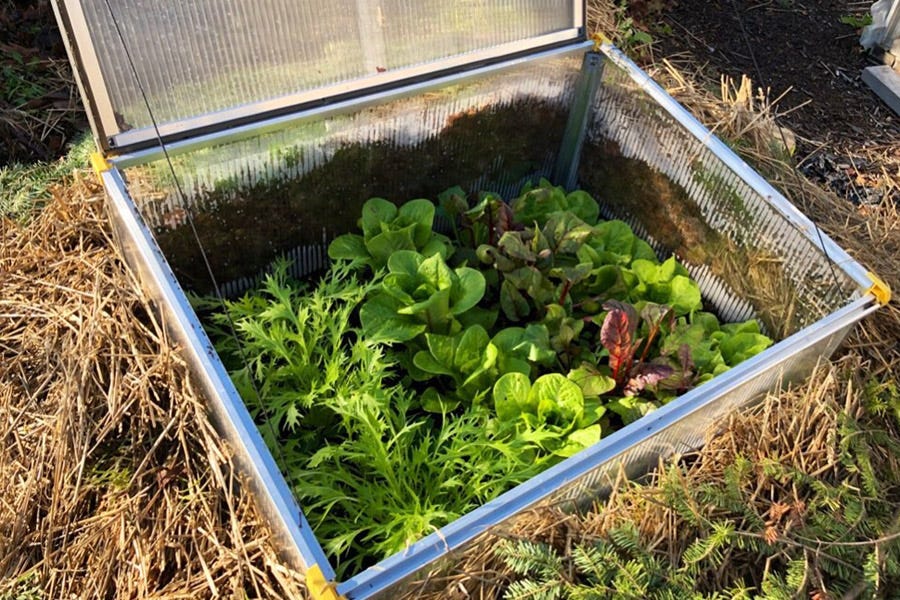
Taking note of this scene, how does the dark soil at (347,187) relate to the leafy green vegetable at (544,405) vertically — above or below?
above

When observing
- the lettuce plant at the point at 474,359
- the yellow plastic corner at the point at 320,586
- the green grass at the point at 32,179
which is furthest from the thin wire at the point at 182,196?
the green grass at the point at 32,179

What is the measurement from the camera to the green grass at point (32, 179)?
202 cm

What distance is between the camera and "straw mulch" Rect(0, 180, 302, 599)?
136 centimetres

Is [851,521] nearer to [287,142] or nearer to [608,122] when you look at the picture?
[608,122]

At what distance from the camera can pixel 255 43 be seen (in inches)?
61.1

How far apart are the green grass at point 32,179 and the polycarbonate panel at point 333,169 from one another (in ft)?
2.04

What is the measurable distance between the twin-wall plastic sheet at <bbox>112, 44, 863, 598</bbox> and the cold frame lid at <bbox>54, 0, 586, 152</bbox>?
69 mm

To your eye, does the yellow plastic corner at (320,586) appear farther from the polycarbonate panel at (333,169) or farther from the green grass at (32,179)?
the green grass at (32,179)

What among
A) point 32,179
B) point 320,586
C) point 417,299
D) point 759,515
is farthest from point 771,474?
point 32,179

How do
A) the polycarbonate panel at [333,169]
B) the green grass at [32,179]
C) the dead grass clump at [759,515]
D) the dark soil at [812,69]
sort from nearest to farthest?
the dead grass clump at [759,515] → the polycarbonate panel at [333,169] → the green grass at [32,179] → the dark soil at [812,69]

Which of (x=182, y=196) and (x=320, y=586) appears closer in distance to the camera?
(x=320, y=586)

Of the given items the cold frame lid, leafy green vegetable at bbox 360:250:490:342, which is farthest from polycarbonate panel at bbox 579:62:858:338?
leafy green vegetable at bbox 360:250:490:342

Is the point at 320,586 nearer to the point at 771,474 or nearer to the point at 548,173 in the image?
the point at 771,474

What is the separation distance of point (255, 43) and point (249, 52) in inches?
0.9
